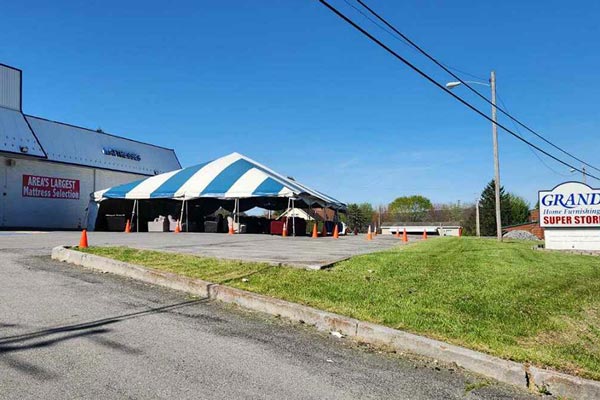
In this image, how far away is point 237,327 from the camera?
5.57m

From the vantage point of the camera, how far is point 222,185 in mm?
26438

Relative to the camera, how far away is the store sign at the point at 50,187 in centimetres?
2959

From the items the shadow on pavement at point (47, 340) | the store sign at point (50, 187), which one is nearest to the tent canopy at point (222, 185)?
the store sign at point (50, 187)

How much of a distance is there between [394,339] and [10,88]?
33035 mm

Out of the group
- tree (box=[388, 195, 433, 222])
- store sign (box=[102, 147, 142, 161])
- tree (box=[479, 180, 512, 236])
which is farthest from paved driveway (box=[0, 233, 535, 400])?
tree (box=[388, 195, 433, 222])

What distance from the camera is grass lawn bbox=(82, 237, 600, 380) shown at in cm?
468

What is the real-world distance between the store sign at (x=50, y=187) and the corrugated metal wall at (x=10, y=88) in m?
Result: 4.89

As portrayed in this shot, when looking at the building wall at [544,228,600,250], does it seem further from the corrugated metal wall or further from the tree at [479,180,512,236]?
the tree at [479,180,512,236]

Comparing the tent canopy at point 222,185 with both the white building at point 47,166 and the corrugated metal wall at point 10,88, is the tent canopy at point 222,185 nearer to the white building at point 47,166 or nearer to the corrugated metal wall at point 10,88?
the white building at point 47,166

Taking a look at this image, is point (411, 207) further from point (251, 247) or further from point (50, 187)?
point (251, 247)

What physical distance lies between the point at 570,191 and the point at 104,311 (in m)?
18.3

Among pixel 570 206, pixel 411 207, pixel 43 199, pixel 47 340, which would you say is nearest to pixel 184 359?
pixel 47 340

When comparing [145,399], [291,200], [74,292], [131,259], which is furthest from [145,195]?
[145,399]

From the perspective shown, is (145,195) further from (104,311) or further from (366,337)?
(366,337)
